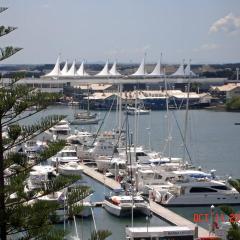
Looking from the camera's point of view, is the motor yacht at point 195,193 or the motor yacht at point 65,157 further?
→ the motor yacht at point 65,157

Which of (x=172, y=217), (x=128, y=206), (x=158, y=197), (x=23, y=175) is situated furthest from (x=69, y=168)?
A: (x=23, y=175)

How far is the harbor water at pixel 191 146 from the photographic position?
10.7 m

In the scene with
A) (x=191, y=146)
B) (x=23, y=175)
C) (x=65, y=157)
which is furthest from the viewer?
(x=191, y=146)

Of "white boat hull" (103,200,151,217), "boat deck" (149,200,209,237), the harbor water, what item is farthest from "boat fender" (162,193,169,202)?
"white boat hull" (103,200,151,217)

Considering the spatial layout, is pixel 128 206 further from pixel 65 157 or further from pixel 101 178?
A: pixel 65 157

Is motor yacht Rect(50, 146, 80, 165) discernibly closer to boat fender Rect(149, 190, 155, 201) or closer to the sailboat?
boat fender Rect(149, 190, 155, 201)

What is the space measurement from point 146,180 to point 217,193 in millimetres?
1372

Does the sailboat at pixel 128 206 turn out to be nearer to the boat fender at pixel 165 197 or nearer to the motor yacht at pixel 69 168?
the boat fender at pixel 165 197

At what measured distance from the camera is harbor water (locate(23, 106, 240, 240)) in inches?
420

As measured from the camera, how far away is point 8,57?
4242mm

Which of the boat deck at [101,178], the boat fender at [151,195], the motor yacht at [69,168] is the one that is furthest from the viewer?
the motor yacht at [69,168]

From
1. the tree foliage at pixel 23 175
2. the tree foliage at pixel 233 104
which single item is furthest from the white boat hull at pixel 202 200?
the tree foliage at pixel 233 104

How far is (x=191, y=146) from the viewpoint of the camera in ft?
64.8

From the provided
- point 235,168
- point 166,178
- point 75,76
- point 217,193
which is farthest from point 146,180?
point 75,76
